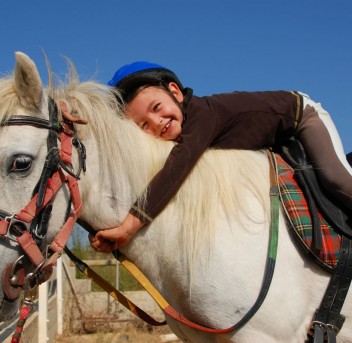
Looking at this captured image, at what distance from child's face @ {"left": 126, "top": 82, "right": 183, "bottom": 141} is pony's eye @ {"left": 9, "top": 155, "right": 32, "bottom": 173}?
728 mm

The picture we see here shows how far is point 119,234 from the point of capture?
2.28 meters

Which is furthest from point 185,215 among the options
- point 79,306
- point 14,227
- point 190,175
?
point 79,306

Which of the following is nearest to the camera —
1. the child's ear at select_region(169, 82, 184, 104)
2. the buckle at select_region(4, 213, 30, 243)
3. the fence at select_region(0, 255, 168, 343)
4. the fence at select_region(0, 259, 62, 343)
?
the buckle at select_region(4, 213, 30, 243)

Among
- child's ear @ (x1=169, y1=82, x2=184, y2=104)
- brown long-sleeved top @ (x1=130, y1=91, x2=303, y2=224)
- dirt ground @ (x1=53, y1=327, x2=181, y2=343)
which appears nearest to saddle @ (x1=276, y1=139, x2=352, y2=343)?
brown long-sleeved top @ (x1=130, y1=91, x2=303, y2=224)

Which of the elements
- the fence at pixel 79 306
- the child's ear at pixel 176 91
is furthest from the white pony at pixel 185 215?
the fence at pixel 79 306

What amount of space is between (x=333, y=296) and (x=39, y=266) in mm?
1366

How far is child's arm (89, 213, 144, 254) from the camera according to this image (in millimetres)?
2271

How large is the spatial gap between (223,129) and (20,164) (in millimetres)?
1037

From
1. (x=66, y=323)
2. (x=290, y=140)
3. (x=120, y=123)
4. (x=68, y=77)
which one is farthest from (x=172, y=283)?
(x=66, y=323)

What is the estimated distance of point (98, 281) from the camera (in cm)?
263

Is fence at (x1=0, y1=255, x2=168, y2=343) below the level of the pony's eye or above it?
below

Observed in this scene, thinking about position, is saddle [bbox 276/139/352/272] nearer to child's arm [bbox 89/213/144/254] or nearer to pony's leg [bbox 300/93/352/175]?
pony's leg [bbox 300/93/352/175]

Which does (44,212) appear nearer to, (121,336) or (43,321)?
(43,321)

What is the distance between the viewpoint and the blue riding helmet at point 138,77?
260 cm
